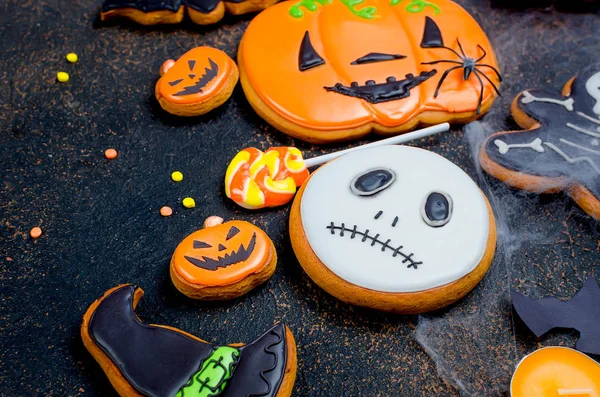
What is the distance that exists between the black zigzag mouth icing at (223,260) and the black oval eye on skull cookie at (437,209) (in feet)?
1.58

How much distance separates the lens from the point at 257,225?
1743 millimetres

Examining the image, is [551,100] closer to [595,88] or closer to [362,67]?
[595,88]

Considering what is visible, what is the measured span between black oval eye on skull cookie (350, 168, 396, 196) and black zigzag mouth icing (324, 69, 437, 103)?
0.32 m

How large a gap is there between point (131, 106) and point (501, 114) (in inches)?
49.9

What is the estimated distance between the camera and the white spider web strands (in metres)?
1.53

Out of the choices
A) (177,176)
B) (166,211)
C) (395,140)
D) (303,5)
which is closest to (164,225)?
(166,211)

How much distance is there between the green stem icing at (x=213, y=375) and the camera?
1370 millimetres

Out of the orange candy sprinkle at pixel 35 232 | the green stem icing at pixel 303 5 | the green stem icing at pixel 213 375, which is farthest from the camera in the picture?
the green stem icing at pixel 303 5

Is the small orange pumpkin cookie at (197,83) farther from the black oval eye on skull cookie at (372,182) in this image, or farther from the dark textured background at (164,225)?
the black oval eye on skull cookie at (372,182)

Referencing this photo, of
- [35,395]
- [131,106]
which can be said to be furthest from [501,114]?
[35,395]

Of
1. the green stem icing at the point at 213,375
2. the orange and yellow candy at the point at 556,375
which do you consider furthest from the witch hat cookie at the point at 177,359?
the orange and yellow candy at the point at 556,375

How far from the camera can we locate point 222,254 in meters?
1.55

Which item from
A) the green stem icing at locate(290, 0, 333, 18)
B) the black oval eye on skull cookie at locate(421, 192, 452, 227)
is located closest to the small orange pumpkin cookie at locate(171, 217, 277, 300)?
the black oval eye on skull cookie at locate(421, 192, 452, 227)

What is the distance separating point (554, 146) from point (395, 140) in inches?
18.9
